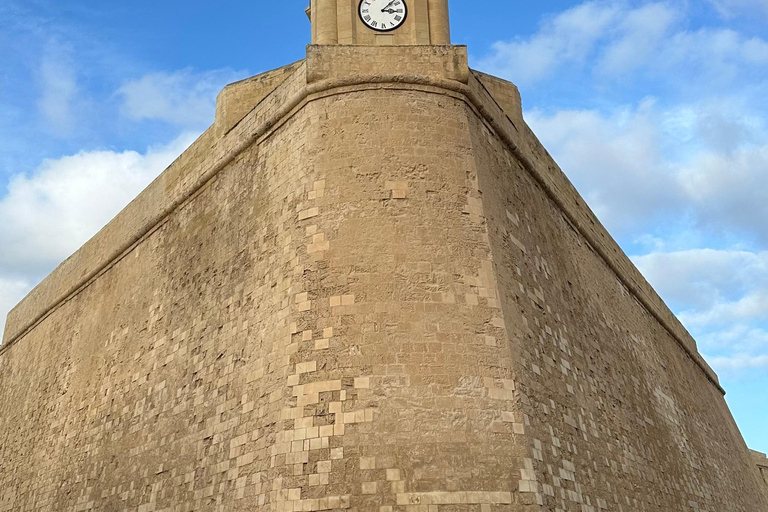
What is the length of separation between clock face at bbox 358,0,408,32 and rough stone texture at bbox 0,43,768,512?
3.89 feet

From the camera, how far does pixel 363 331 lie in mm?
6160

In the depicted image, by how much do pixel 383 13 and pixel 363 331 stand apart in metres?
4.31

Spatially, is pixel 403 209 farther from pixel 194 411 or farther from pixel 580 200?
pixel 580 200

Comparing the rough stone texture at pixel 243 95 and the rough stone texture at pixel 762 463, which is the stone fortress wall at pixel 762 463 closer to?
the rough stone texture at pixel 762 463

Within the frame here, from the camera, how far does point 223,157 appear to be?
8.88 meters

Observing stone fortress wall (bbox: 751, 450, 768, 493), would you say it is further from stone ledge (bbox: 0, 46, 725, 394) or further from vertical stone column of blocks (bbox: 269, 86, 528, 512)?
vertical stone column of blocks (bbox: 269, 86, 528, 512)

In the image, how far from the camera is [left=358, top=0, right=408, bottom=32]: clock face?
27.9 ft

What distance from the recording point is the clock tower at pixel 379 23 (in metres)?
8.40

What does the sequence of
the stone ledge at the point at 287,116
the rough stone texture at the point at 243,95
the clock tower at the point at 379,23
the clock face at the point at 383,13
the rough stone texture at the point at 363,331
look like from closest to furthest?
the rough stone texture at the point at 363,331
the stone ledge at the point at 287,116
the clock tower at the point at 379,23
the clock face at the point at 383,13
the rough stone texture at the point at 243,95

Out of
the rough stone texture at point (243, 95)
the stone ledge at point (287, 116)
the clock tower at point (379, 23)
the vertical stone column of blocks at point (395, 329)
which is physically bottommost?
the vertical stone column of blocks at point (395, 329)

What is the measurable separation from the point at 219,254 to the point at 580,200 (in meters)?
6.12

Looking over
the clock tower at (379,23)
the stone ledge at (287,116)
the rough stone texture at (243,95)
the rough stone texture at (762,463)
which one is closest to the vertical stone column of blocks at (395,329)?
the stone ledge at (287,116)

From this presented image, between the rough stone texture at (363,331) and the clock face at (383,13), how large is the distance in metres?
1.19

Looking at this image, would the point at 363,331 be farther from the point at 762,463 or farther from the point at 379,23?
the point at 762,463
